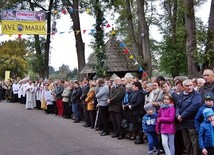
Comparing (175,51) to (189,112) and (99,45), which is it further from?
(189,112)

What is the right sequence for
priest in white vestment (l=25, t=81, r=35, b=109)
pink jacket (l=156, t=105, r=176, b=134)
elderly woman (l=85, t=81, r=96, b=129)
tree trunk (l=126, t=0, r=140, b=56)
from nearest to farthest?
pink jacket (l=156, t=105, r=176, b=134), elderly woman (l=85, t=81, r=96, b=129), priest in white vestment (l=25, t=81, r=35, b=109), tree trunk (l=126, t=0, r=140, b=56)

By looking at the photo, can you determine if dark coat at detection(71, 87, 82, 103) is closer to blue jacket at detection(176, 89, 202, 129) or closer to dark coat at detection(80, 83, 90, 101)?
dark coat at detection(80, 83, 90, 101)

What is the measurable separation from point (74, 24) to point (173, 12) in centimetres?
775

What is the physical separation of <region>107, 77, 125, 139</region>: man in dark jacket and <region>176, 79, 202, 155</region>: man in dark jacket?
3.48 m

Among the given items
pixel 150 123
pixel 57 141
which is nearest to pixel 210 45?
pixel 150 123

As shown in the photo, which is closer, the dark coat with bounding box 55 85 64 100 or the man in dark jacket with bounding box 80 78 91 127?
the man in dark jacket with bounding box 80 78 91 127

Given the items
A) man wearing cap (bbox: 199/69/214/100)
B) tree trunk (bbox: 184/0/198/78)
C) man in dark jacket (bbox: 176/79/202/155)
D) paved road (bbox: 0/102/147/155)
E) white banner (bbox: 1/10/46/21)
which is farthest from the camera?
white banner (bbox: 1/10/46/21)

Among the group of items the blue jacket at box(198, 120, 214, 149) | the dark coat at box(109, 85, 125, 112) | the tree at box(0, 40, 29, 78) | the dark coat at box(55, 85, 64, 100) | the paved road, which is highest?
the tree at box(0, 40, 29, 78)

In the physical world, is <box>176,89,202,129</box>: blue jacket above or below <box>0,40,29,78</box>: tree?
below

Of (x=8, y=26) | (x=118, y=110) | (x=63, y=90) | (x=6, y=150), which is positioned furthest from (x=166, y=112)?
(x=8, y=26)

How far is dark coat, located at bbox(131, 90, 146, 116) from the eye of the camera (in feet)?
33.7

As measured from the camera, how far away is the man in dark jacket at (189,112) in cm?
754

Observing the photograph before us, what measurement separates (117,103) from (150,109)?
98.6 inches

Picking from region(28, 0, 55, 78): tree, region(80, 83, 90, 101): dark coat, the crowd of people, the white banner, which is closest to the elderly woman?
the crowd of people
